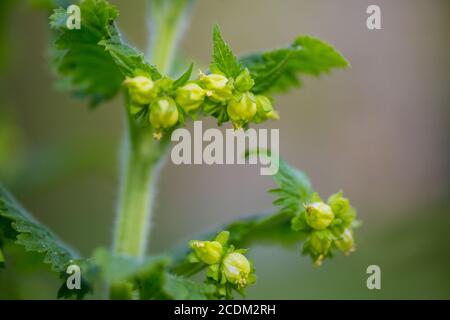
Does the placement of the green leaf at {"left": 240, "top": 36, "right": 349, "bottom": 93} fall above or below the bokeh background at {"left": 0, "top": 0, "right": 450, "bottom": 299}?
below

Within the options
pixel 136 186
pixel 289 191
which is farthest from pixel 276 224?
pixel 136 186

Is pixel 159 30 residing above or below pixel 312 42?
above

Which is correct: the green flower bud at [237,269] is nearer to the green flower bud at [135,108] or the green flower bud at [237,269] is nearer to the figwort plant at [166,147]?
the figwort plant at [166,147]

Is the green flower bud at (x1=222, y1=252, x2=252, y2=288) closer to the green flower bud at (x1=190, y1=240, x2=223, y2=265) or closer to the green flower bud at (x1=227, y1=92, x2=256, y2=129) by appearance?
the green flower bud at (x1=190, y1=240, x2=223, y2=265)

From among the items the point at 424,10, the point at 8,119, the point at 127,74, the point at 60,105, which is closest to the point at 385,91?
the point at 424,10

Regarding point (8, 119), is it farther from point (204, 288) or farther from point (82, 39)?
point (204, 288)

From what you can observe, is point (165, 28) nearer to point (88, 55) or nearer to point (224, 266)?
point (88, 55)

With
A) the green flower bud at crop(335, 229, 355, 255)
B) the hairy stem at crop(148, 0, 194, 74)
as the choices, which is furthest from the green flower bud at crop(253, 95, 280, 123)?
the hairy stem at crop(148, 0, 194, 74)

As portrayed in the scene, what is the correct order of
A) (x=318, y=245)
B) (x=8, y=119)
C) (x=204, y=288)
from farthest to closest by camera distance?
1. (x=8, y=119)
2. (x=318, y=245)
3. (x=204, y=288)
